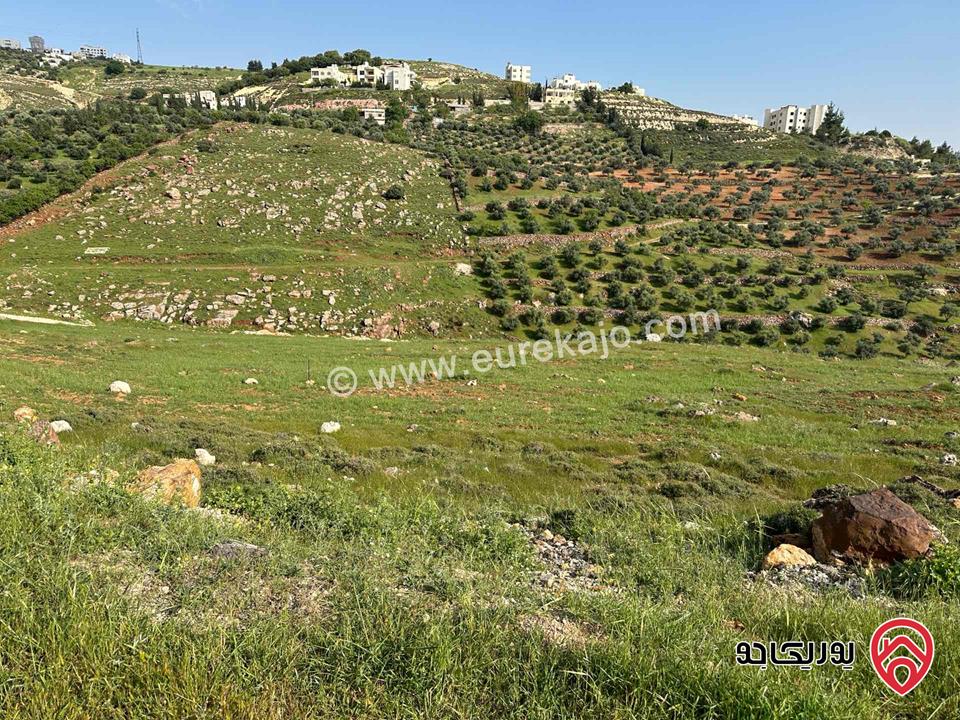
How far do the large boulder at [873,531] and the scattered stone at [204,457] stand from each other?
12.3 meters

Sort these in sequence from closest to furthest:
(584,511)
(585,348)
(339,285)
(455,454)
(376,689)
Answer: (376,689) → (584,511) → (455,454) → (585,348) → (339,285)

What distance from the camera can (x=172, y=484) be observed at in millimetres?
7742

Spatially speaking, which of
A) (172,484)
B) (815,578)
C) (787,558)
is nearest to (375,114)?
(172,484)

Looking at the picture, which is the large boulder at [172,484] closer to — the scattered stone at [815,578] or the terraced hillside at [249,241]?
the scattered stone at [815,578]

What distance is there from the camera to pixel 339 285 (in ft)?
131

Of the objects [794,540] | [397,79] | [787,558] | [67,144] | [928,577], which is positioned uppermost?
[397,79]

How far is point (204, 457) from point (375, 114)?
10315cm

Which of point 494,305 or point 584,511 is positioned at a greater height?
point 494,305

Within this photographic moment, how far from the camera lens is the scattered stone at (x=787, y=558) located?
7.02m

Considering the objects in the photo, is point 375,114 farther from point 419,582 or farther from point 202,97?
point 419,582

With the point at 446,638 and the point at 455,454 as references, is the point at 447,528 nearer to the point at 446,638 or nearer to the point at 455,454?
the point at 446,638

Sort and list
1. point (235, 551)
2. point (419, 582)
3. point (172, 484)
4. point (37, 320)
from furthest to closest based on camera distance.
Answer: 1. point (37, 320)
2. point (172, 484)
3. point (235, 551)
4. point (419, 582)

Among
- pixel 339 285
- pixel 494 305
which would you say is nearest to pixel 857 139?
pixel 494 305

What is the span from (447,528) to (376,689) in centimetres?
383
